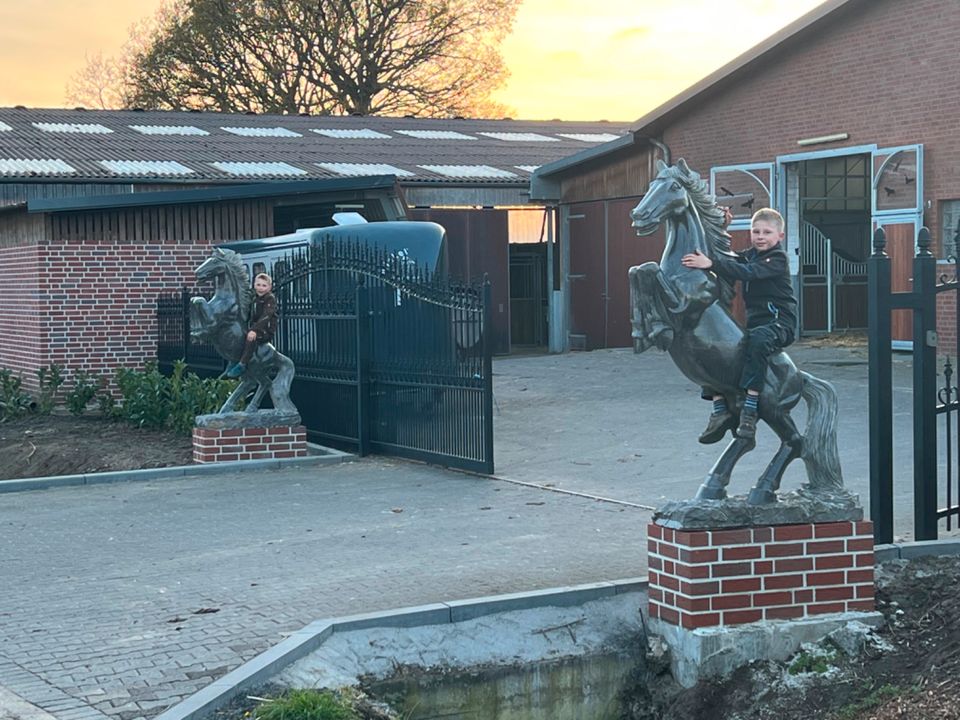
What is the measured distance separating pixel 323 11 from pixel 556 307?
21.5 metres

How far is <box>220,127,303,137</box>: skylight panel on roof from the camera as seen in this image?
30734 mm

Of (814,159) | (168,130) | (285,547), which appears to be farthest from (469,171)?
(285,547)

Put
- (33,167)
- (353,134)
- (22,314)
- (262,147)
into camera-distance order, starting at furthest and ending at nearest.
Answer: (353,134)
(262,147)
(33,167)
(22,314)

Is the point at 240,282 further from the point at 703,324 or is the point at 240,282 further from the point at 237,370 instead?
the point at 703,324

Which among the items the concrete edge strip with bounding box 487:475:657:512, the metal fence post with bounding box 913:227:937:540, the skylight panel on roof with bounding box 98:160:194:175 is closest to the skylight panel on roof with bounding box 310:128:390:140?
the skylight panel on roof with bounding box 98:160:194:175

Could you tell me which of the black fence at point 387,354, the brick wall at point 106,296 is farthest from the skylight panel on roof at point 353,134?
the black fence at point 387,354

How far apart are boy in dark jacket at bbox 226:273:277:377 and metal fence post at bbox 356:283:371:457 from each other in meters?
0.85

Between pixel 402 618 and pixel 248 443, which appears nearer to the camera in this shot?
pixel 402 618

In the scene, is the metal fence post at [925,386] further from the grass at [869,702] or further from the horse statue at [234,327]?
the horse statue at [234,327]

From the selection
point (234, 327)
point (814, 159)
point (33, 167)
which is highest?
point (33, 167)

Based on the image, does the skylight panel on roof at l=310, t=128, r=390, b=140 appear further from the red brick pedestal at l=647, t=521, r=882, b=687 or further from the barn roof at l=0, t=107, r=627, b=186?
the red brick pedestal at l=647, t=521, r=882, b=687

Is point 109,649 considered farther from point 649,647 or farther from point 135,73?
point 135,73

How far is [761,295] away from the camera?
675 cm

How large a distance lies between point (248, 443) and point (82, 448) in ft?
9.09
